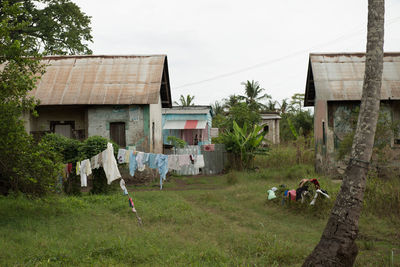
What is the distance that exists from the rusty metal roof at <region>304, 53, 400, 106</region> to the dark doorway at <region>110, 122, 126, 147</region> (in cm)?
842

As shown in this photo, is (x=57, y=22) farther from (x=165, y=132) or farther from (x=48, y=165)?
(x=48, y=165)

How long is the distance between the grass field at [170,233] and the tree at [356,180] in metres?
0.83

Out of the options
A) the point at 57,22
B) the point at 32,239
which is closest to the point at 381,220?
the point at 32,239

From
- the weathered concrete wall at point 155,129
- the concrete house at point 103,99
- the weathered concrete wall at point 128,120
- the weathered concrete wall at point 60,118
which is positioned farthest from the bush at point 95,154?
the weathered concrete wall at point 60,118

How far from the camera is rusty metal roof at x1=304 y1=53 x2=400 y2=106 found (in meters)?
15.4

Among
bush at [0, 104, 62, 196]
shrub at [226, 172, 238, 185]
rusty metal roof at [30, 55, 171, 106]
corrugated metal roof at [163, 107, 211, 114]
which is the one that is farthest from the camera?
corrugated metal roof at [163, 107, 211, 114]

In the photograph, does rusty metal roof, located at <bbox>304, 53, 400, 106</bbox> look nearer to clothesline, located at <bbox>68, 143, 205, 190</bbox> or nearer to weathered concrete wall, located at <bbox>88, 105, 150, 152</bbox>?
clothesline, located at <bbox>68, 143, 205, 190</bbox>

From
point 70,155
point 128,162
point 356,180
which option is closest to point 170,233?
point 356,180

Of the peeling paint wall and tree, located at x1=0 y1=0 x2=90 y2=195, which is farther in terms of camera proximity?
the peeling paint wall

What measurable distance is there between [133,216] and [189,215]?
1.34 meters

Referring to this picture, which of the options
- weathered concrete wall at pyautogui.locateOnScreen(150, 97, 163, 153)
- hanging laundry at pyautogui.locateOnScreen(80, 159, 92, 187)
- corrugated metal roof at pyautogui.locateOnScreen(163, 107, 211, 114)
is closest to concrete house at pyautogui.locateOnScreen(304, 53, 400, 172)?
weathered concrete wall at pyautogui.locateOnScreen(150, 97, 163, 153)

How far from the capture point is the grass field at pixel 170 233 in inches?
234

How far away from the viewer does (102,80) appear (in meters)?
17.2

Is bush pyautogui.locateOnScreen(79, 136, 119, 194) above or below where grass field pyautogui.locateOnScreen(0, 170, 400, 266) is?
above
